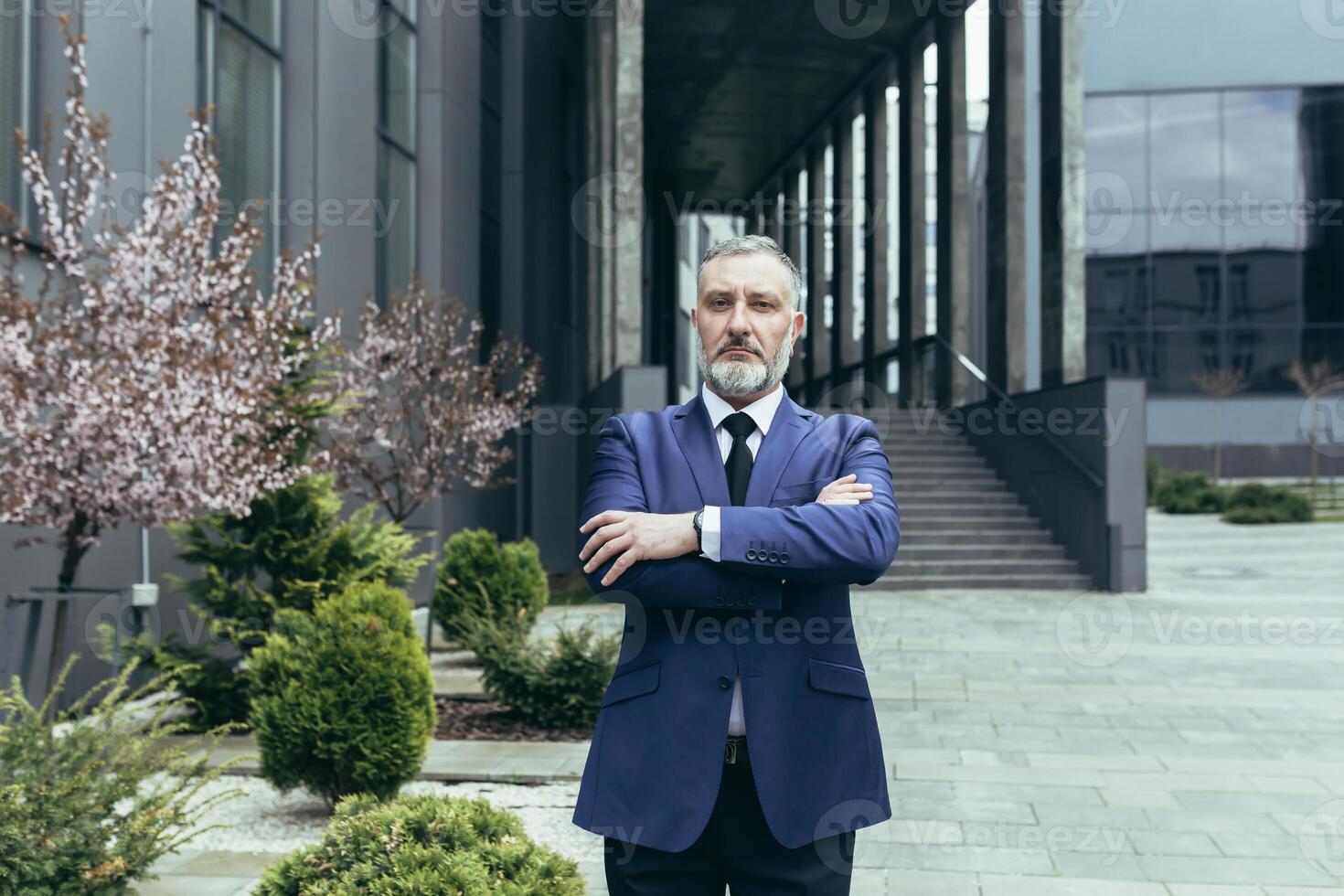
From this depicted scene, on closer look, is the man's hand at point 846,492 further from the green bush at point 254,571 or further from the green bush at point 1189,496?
the green bush at point 1189,496

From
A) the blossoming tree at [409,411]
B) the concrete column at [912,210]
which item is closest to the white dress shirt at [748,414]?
the blossoming tree at [409,411]

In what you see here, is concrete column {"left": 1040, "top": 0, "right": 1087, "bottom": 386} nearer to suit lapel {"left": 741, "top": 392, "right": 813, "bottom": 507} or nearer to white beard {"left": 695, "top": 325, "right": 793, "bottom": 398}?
suit lapel {"left": 741, "top": 392, "right": 813, "bottom": 507}

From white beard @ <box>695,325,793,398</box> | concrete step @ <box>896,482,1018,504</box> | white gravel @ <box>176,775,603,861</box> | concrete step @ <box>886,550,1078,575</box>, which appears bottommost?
white gravel @ <box>176,775,603,861</box>

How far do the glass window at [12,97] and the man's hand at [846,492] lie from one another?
7.11 meters

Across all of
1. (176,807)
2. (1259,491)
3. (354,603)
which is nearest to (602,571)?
(176,807)

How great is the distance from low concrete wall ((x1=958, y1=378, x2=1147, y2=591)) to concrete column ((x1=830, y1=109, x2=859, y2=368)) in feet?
48.8

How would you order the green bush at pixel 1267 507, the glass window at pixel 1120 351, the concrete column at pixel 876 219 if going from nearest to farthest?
the green bush at pixel 1267 507 → the concrete column at pixel 876 219 → the glass window at pixel 1120 351

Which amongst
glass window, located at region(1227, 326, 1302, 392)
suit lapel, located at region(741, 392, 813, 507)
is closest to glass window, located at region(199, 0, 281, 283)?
suit lapel, located at region(741, 392, 813, 507)

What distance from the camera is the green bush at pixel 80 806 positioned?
412cm

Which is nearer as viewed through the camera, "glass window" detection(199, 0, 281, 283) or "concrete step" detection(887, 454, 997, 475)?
"glass window" detection(199, 0, 281, 283)

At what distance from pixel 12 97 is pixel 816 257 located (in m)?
30.4

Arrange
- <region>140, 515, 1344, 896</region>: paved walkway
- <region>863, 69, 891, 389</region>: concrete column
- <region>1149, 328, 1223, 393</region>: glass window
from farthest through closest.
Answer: <region>1149, 328, 1223, 393</region>: glass window → <region>863, 69, 891, 389</region>: concrete column → <region>140, 515, 1344, 896</region>: paved walkway

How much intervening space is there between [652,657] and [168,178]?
5.76m

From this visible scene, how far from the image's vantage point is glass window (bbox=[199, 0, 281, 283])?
11172mm
